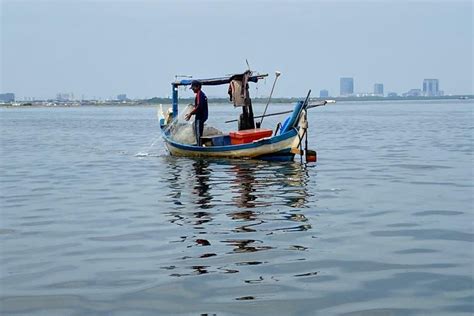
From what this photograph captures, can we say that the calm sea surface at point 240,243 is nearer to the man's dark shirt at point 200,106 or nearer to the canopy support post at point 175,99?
the man's dark shirt at point 200,106

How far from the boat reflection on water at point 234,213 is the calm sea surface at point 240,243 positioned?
0.11 feet

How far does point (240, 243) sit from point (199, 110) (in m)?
13.9

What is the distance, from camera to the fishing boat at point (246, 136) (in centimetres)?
2271

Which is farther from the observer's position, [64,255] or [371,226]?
[371,226]

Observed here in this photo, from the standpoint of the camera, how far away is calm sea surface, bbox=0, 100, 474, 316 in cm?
796

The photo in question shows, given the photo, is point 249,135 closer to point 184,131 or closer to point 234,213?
point 184,131

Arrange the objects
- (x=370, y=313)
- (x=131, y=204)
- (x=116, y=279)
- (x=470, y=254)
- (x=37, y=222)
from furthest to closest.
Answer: (x=131, y=204) → (x=37, y=222) → (x=470, y=254) → (x=116, y=279) → (x=370, y=313)

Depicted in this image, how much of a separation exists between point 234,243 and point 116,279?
2421 mm

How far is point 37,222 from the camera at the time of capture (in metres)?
13.0

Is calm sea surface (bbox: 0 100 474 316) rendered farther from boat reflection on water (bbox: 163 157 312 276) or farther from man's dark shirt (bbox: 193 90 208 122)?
man's dark shirt (bbox: 193 90 208 122)

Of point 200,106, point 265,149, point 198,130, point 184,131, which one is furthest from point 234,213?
point 184,131

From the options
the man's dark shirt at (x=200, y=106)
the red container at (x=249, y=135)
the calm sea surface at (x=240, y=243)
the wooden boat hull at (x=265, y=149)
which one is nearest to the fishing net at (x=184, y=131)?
the man's dark shirt at (x=200, y=106)

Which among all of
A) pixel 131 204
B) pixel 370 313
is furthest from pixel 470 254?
pixel 131 204

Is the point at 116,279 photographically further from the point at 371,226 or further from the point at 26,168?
the point at 26,168
